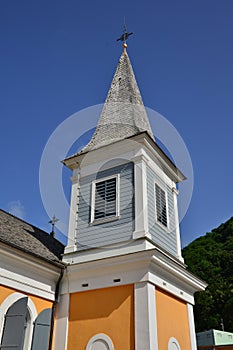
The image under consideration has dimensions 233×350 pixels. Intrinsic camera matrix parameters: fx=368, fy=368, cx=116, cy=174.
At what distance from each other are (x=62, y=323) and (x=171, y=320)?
329 centimetres

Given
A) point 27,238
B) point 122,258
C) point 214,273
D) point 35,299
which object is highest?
point 214,273

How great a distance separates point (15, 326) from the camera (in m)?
9.17

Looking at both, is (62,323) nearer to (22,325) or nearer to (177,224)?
(22,325)

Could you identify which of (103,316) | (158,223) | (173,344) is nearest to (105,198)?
(158,223)

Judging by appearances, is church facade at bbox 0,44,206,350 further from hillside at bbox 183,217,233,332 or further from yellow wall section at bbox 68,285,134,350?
hillside at bbox 183,217,233,332

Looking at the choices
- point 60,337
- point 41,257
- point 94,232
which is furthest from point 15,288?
point 94,232

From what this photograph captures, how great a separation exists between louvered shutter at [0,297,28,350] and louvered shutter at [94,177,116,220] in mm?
4175

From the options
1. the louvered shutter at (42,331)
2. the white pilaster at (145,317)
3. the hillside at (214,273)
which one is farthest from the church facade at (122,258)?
the hillside at (214,273)

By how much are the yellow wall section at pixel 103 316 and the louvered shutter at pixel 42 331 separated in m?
0.74

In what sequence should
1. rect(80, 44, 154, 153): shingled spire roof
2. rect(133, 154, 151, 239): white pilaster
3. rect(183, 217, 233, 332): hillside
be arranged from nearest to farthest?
rect(133, 154, 151, 239): white pilaster < rect(80, 44, 154, 153): shingled spire roof < rect(183, 217, 233, 332): hillside

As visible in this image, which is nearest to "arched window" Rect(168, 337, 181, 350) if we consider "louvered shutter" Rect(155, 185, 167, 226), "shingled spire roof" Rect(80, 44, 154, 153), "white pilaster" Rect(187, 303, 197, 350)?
"white pilaster" Rect(187, 303, 197, 350)

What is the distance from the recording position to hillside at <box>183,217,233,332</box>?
38906 millimetres

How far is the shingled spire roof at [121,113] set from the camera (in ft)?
48.0

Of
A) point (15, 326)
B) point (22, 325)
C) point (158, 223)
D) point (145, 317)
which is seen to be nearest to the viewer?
point (22, 325)
